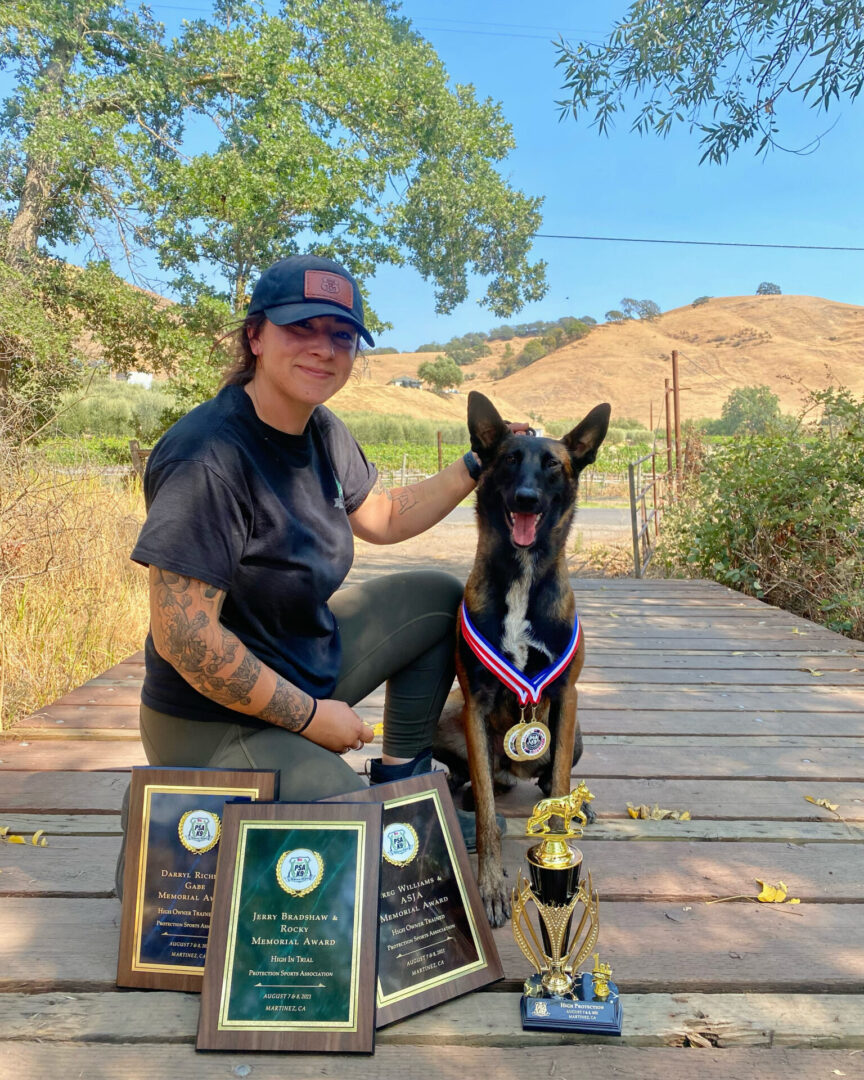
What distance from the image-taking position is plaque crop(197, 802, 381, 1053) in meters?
1.31

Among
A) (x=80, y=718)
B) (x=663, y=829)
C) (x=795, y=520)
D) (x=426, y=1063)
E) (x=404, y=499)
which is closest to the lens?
(x=426, y=1063)

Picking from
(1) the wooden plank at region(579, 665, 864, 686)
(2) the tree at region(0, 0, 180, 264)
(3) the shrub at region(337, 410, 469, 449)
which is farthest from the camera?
(3) the shrub at region(337, 410, 469, 449)

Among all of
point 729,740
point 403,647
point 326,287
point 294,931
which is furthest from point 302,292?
point 729,740

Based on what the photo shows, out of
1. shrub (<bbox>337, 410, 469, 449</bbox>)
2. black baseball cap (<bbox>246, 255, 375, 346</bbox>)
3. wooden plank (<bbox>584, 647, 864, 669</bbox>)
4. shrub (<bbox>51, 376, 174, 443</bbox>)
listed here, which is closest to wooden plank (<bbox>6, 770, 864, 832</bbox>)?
wooden plank (<bbox>584, 647, 864, 669</bbox>)

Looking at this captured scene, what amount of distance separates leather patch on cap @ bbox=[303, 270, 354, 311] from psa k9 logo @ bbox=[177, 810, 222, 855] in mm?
1158

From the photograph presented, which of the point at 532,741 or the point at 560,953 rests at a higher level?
the point at 532,741

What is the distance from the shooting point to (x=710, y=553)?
22.2 ft

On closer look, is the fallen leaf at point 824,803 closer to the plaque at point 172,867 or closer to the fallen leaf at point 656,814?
the fallen leaf at point 656,814

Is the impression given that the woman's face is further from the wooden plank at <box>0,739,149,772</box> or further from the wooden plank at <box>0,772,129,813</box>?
the wooden plank at <box>0,739,149,772</box>

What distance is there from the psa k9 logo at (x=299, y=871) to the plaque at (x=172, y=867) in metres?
0.14

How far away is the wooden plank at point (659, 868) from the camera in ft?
6.01

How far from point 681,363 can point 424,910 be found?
10188cm

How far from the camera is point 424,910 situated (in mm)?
1483

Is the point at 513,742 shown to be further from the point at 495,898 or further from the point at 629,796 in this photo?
the point at 629,796
